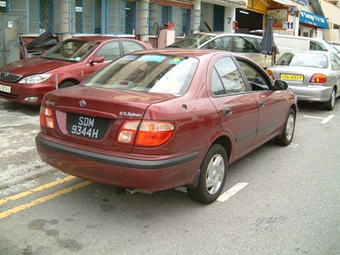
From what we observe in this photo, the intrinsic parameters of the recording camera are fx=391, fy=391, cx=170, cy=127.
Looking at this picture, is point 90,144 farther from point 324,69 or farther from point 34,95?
point 324,69

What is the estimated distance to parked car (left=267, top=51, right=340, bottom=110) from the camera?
9.28 metres

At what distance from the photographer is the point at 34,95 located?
7.41m

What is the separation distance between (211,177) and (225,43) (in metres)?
9.04

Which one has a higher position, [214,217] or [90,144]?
[90,144]

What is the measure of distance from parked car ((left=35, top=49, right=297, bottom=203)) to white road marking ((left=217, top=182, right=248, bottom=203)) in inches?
6.1

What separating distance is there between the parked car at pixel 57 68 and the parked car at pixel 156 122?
3.20 meters

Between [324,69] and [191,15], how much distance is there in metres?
10.7

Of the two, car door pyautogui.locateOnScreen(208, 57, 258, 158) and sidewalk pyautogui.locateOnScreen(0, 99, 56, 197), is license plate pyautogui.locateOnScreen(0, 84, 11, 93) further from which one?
car door pyautogui.locateOnScreen(208, 57, 258, 158)

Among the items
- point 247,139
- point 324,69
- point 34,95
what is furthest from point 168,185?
point 324,69

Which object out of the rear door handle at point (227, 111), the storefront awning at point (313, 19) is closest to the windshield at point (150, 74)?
the rear door handle at point (227, 111)

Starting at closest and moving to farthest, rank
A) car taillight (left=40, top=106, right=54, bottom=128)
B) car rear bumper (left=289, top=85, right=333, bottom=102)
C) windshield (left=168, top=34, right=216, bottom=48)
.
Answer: car taillight (left=40, top=106, right=54, bottom=128)
car rear bumper (left=289, top=85, right=333, bottom=102)
windshield (left=168, top=34, right=216, bottom=48)

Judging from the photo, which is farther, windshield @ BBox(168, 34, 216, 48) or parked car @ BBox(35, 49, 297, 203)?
windshield @ BBox(168, 34, 216, 48)

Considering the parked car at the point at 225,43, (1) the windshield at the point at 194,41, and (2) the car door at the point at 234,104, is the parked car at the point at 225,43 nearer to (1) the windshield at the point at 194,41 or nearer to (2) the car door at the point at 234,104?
(1) the windshield at the point at 194,41

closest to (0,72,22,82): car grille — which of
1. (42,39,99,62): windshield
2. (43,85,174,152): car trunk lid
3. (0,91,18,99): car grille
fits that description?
(0,91,18,99): car grille
